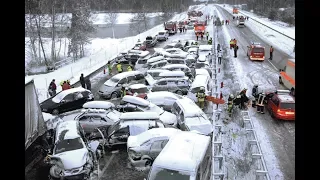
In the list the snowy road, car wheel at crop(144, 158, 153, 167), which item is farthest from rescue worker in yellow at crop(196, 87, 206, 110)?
car wheel at crop(144, 158, 153, 167)

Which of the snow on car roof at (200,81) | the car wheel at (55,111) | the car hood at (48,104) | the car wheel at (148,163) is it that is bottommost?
the car wheel at (148,163)

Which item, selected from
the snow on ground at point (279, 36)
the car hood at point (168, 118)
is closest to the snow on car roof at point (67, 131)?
the car hood at point (168, 118)

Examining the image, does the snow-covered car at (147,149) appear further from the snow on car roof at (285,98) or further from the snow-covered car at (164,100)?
the snow on car roof at (285,98)

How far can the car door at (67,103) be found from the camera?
17469 millimetres

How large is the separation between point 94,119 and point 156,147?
3.83 metres

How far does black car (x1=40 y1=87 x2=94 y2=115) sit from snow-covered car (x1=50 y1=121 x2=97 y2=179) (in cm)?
603

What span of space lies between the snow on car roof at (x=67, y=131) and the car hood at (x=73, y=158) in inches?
32.5

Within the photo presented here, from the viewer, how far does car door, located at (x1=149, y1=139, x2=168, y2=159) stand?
11.1m

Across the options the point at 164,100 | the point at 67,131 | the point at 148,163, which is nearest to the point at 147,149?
the point at 148,163

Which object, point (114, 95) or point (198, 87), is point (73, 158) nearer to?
point (198, 87)

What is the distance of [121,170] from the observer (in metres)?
11.2

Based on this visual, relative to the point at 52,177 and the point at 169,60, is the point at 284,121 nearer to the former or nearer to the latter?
the point at 52,177
